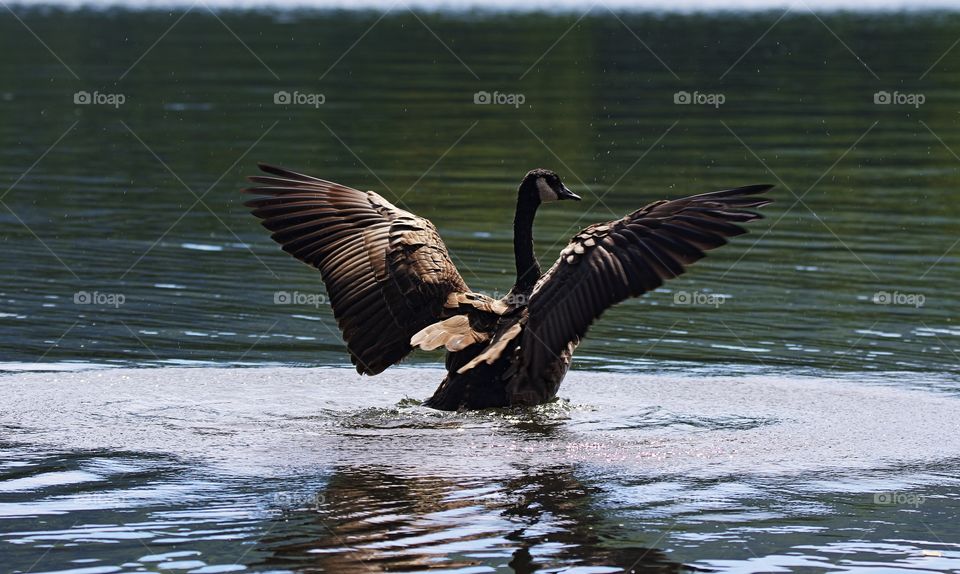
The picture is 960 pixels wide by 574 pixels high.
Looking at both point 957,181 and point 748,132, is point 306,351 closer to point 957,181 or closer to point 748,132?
point 957,181

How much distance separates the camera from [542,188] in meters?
10.2

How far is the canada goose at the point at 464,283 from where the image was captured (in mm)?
8766

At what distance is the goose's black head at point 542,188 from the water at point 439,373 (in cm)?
134

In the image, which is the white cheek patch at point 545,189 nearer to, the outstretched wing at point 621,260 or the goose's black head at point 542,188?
the goose's black head at point 542,188

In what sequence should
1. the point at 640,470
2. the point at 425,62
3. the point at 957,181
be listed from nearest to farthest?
1. the point at 640,470
2. the point at 957,181
3. the point at 425,62

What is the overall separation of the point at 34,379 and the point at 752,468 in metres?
4.95

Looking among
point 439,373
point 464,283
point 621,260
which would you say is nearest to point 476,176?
point 439,373

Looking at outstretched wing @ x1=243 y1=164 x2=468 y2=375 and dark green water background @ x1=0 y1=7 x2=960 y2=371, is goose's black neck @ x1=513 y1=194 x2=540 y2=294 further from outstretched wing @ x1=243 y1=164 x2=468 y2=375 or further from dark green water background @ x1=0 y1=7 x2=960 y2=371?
dark green water background @ x1=0 y1=7 x2=960 y2=371

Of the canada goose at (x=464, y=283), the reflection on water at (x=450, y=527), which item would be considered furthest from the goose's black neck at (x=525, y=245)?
the reflection on water at (x=450, y=527)

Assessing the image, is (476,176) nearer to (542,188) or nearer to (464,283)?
(542,188)

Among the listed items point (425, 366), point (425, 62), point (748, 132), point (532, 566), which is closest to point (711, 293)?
point (425, 366)

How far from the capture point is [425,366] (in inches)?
445

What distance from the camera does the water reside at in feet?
22.8

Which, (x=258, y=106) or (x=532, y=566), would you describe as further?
(x=258, y=106)
